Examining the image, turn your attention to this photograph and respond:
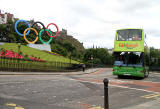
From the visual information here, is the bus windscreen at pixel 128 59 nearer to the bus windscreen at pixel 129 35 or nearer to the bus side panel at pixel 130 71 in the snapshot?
the bus side panel at pixel 130 71

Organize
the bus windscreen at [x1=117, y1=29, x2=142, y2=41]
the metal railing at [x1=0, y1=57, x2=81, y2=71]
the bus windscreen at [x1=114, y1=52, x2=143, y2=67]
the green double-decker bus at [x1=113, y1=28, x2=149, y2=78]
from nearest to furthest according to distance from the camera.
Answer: the green double-decker bus at [x1=113, y1=28, x2=149, y2=78] → the bus windscreen at [x1=114, y1=52, x2=143, y2=67] → the bus windscreen at [x1=117, y1=29, x2=142, y2=41] → the metal railing at [x1=0, y1=57, x2=81, y2=71]

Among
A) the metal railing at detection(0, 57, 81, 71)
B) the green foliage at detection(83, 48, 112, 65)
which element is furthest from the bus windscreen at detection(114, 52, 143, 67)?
the green foliage at detection(83, 48, 112, 65)

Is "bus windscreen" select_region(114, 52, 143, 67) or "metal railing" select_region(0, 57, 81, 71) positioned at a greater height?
"bus windscreen" select_region(114, 52, 143, 67)

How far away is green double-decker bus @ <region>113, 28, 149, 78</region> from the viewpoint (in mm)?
18906

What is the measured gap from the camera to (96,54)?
93.4m

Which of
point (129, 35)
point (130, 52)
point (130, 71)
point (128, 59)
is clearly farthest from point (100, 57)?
point (130, 52)

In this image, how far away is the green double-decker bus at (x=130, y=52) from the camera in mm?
18906

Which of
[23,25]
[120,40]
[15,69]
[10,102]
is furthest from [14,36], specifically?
[10,102]

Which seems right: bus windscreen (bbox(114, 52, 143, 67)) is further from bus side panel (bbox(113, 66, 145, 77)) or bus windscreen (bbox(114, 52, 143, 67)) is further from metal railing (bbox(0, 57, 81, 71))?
metal railing (bbox(0, 57, 81, 71))

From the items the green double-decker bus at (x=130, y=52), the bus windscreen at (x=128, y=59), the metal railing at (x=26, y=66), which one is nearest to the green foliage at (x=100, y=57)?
the metal railing at (x=26, y=66)

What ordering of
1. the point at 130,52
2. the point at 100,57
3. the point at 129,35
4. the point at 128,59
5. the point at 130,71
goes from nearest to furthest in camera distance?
the point at 130,52, the point at 129,35, the point at 128,59, the point at 130,71, the point at 100,57

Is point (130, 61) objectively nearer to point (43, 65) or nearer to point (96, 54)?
point (43, 65)

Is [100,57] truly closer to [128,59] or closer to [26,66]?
[26,66]

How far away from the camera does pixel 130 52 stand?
19203mm
